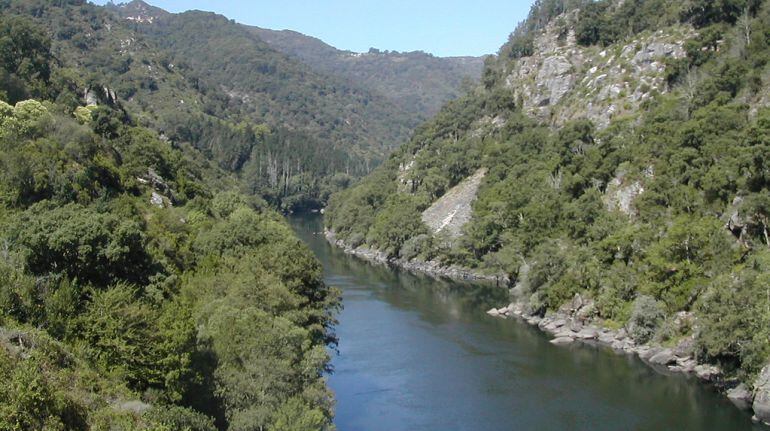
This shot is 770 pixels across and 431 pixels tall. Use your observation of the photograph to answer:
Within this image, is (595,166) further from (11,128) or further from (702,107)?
(11,128)

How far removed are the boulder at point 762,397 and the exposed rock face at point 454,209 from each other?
5822cm

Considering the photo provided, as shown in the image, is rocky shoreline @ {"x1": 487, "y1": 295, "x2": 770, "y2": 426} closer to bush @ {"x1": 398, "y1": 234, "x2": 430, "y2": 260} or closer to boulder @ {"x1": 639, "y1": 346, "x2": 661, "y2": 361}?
boulder @ {"x1": 639, "y1": 346, "x2": 661, "y2": 361}

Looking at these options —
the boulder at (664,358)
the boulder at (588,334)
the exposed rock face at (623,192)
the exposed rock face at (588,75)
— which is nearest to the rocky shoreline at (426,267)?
the exposed rock face at (623,192)

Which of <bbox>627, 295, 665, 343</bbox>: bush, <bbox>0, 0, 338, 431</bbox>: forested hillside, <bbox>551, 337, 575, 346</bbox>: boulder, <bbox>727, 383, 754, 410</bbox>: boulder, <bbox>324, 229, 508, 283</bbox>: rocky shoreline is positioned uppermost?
<bbox>0, 0, 338, 431</bbox>: forested hillside

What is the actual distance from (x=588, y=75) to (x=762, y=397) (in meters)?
72.7

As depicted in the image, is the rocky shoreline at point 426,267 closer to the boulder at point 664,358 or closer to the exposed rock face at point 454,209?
the exposed rock face at point 454,209

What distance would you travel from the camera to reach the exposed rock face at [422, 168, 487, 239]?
330 ft

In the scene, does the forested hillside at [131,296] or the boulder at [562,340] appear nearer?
the forested hillside at [131,296]

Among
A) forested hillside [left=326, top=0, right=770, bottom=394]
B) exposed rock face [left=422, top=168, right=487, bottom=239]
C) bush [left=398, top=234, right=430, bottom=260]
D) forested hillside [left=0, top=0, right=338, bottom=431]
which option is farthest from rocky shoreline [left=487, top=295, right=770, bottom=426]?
exposed rock face [left=422, top=168, right=487, bottom=239]

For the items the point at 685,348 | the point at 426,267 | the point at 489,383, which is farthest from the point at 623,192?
the point at 489,383

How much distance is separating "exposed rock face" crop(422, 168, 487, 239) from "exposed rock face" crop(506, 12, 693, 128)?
15.2 meters

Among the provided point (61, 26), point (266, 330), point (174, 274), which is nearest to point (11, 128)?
point (174, 274)

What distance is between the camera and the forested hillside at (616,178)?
54938 mm

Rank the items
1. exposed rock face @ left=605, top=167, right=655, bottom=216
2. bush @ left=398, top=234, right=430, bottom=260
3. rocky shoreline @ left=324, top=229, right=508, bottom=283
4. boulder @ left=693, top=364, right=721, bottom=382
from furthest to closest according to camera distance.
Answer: bush @ left=398, top=234, right=430, bottom=260 → rocky shoreline @ left=324, top=229, right=508, bottom=283 → exposed rock face @ left=605, top=167, right=655, bottom=216 → boulder @ left=693, top=364, right=721, bottom=382
